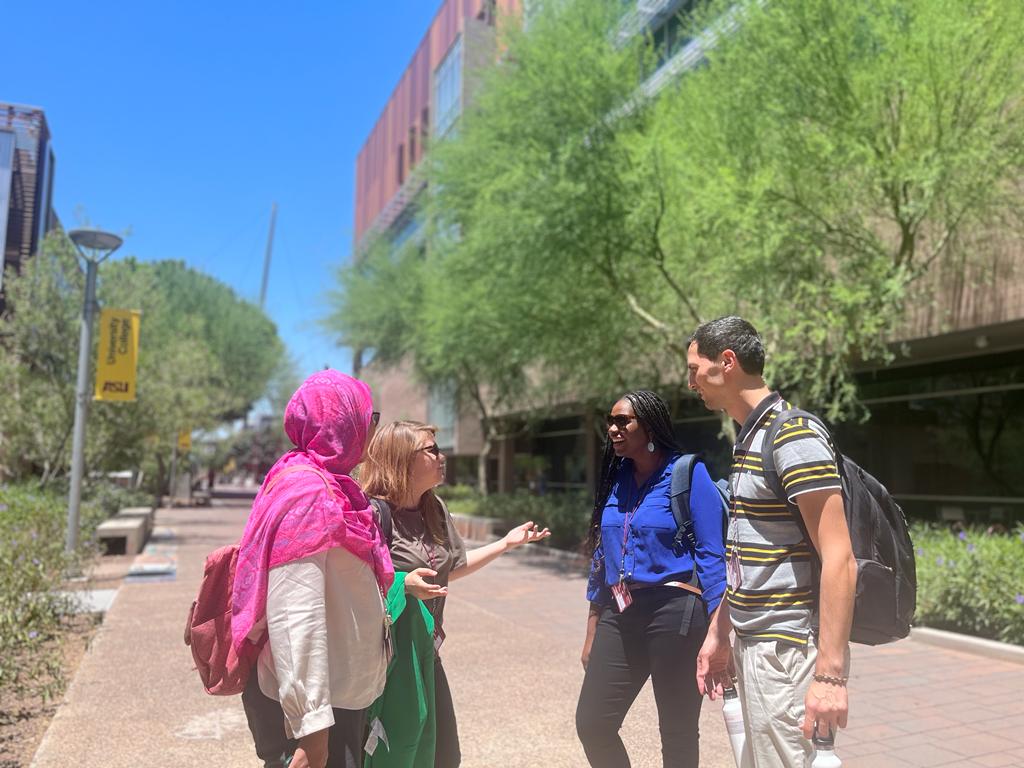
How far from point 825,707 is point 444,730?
140 centimetres

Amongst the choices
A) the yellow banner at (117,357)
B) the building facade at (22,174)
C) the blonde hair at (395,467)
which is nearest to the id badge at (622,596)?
the blonde hair at (395,467)

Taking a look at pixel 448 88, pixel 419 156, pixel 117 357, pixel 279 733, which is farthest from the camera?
pixel 419 156

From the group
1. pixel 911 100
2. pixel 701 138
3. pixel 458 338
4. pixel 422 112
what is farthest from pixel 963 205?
pixel 422 112

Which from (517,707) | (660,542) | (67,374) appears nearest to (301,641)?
(660,542)

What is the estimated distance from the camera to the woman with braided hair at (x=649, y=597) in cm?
297

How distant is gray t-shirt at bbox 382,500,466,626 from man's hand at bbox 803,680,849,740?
1301 mm

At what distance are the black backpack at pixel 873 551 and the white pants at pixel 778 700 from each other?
0.16 m

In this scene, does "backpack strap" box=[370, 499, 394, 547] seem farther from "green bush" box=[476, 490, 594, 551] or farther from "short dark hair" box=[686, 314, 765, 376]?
"green bush" box=[476, 490, 594, 551]

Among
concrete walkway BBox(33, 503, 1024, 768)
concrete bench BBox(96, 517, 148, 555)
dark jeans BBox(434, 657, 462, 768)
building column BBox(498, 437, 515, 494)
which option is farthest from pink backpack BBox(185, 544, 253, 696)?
building column BBox(498, 437, 515, 494)

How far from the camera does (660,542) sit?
306cm

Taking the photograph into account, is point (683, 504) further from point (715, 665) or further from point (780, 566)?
point (780, 566)

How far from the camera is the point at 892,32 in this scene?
864 centimetres

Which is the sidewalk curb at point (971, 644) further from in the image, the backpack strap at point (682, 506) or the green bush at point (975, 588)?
the backpack strap at point (682, 506)

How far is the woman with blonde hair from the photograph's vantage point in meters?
2.93
